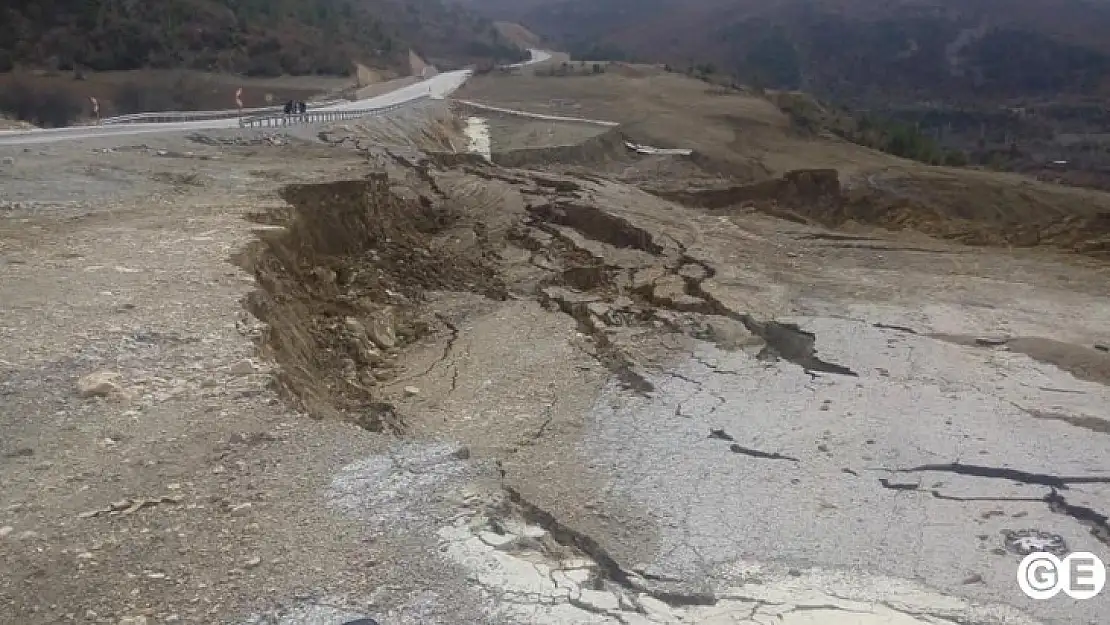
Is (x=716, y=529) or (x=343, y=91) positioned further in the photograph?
(x=343, y=91)

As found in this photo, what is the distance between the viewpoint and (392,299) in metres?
12.4

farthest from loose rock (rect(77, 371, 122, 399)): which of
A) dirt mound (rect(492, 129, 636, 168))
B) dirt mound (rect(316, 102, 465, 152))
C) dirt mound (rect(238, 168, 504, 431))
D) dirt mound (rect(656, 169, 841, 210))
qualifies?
dirt mound (rect(492, 129, 636, 168))

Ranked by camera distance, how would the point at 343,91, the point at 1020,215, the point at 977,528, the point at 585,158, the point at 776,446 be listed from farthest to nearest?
the point at 343,91 < the point at 585,158 < the point at 1020,215 < the point at 776,446 < the point at 977,528

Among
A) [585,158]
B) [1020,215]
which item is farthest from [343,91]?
[1020,215]

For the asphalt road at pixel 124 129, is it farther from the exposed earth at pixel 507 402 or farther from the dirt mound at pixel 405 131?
the dirt mound at pixel 405 131

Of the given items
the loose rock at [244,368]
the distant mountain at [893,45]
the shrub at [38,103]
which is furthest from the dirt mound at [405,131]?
the distant mountain at [893,45]

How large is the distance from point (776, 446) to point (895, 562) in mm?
1865

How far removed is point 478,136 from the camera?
1059 inches

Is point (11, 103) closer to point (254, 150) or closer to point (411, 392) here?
point (254, 150)

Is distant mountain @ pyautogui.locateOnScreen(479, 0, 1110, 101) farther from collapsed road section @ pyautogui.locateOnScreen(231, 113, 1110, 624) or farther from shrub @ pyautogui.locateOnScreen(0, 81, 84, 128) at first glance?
collapsed road section @ pyautogui.locateOnScreen(231, 113, 1110, 624)

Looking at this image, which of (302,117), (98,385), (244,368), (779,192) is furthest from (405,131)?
(98,385)

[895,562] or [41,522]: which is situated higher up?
[41,522]

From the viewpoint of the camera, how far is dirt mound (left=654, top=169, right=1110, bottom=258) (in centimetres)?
1800

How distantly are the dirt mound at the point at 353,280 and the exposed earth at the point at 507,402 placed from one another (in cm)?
6
